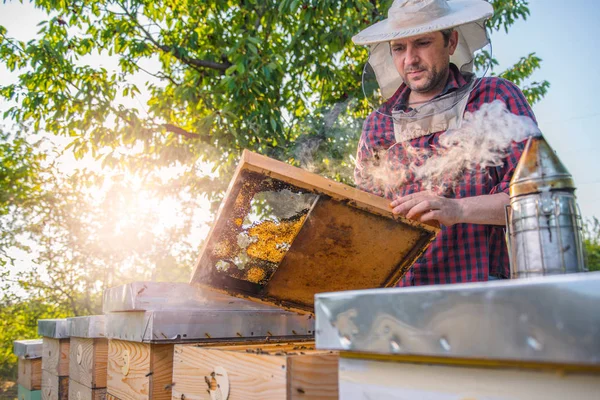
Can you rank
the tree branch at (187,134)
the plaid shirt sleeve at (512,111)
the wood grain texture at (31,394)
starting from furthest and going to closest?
the tree branch at (187,134) → the wood grain texture at (31,394) → the plaid shirt sleeve at (512,111)

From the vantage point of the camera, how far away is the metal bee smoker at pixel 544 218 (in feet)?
3.16

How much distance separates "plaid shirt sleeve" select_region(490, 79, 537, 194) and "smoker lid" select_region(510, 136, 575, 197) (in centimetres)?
61

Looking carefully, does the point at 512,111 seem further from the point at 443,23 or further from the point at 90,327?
the point at 90,327

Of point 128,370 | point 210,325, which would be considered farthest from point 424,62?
point 128,370

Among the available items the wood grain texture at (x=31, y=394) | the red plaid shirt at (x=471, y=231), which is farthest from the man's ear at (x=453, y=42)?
the wood grain texture at (x=31, y=394)

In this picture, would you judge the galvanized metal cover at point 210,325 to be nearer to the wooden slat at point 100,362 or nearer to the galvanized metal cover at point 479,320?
the wooden slat at point 100,362

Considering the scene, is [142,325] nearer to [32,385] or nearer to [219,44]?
[32,385]

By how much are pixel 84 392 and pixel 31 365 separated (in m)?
1.90

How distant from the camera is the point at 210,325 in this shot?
1.90m

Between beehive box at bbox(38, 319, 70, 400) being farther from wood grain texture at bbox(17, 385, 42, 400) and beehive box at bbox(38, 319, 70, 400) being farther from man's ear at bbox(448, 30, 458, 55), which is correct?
man's ear at bbox(448, 30, 458, 55)

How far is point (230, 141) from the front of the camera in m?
5.27

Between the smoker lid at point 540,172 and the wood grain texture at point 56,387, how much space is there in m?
3.52

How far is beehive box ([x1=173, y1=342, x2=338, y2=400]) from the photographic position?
108 cm

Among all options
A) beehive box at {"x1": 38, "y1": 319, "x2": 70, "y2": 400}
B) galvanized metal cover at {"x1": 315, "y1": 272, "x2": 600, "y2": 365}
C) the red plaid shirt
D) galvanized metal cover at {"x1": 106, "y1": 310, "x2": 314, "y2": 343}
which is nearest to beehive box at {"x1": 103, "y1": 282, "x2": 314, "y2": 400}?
galvanized metal cover at {"x1": 106, "y1": 310, "x2": 314, "y2": 343}
